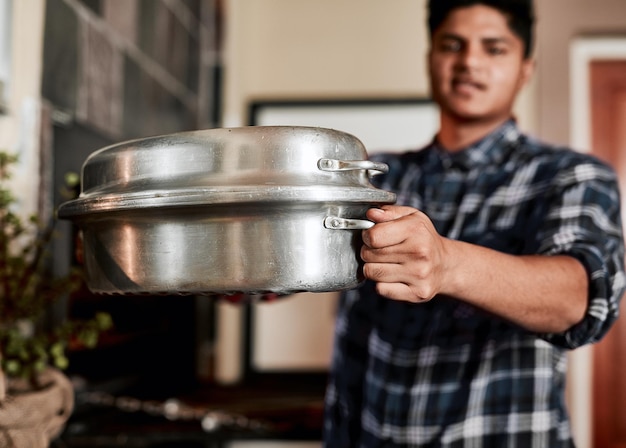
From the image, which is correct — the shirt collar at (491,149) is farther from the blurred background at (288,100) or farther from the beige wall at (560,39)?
the beige wall at (560,39)

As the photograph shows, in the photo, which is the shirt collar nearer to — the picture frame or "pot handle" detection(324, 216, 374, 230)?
"pot handle" detection(324, 216, 374, 230)

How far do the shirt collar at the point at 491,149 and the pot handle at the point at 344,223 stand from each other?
0.76 meters

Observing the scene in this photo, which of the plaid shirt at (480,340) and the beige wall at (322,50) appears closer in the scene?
the plaid shirt at (480,340)

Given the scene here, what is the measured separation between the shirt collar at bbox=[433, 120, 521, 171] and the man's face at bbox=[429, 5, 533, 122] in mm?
35

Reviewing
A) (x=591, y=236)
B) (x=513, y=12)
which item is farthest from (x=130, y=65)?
(x=591, y=236)

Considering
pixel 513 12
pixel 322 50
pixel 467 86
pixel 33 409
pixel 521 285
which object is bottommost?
pixel 33 409

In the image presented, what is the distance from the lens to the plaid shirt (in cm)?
125

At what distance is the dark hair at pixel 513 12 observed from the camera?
1.48 metres

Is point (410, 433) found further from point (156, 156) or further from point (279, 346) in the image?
point (279, 346)

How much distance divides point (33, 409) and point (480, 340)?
31.7 inches

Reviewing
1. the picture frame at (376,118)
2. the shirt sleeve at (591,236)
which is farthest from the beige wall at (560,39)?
the shirt sleeve at (591,236)

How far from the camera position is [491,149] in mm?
1484

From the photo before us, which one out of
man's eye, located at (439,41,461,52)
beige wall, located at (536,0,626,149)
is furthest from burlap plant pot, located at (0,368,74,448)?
beige wall, located at (536,0,626,149)

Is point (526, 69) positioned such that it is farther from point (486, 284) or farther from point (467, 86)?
point (486, 284)
